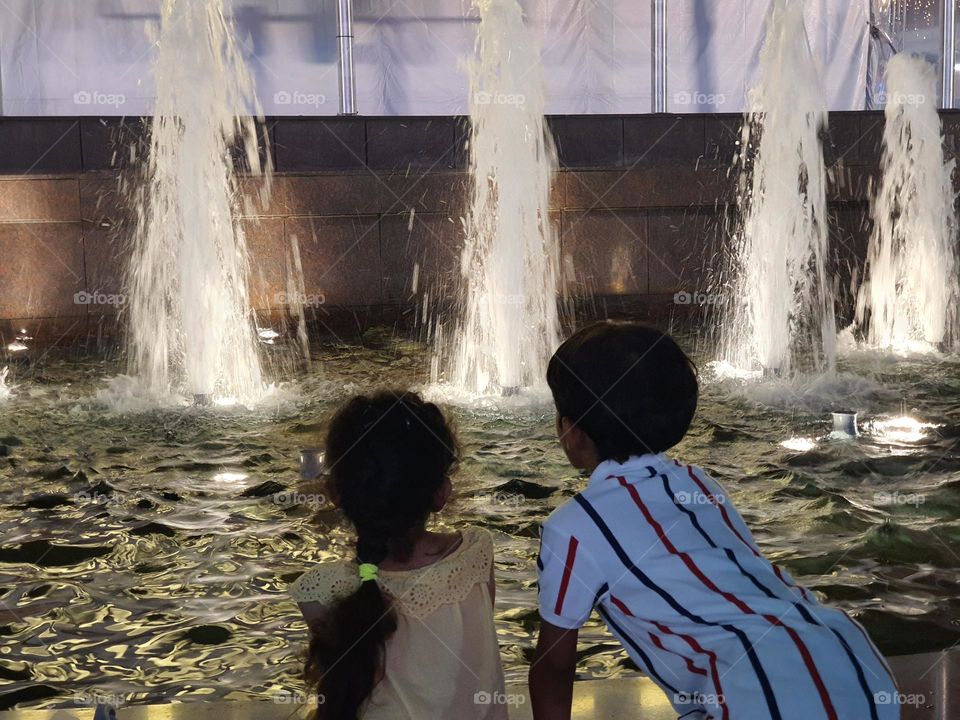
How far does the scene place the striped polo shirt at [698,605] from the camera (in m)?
1.62

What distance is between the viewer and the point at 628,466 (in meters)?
1.84

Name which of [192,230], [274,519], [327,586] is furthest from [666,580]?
[192,230]

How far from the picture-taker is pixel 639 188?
9.98 metres

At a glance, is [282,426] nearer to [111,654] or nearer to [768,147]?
[111,654]

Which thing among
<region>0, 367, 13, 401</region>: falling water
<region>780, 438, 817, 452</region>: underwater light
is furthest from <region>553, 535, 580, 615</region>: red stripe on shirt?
<region>0, 367, 13, 401</region>: falling water

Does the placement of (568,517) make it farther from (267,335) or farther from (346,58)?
(346,58)

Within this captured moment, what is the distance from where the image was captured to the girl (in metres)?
1.85

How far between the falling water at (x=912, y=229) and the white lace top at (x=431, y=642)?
7.81 m

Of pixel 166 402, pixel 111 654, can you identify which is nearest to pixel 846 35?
pixel 166 402

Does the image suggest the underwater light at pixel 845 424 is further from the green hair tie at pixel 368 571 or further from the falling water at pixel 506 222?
the green hair tie at pixel 368 571

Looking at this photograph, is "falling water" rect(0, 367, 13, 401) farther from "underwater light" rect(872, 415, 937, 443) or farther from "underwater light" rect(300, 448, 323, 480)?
"underwater light" rect(872, 415, 937, 443)

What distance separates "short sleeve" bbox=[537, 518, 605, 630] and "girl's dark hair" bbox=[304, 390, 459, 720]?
0.85ft

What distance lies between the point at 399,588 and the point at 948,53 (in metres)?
14.0

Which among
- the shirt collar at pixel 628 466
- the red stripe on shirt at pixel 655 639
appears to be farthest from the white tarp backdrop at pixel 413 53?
the red stripe on shirt at pixel 655 639
